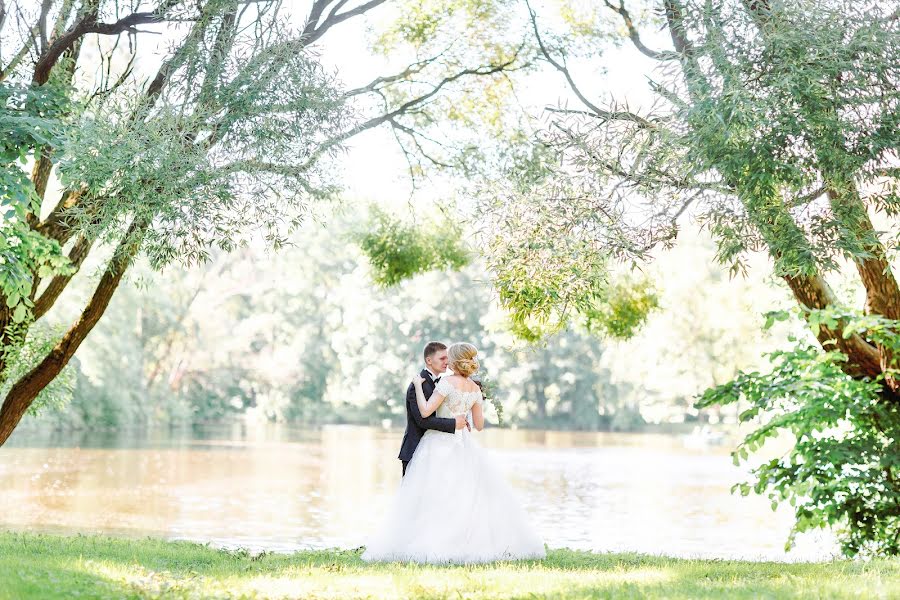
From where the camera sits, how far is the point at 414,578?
649cm

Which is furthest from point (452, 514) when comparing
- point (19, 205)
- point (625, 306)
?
point (625, 306)

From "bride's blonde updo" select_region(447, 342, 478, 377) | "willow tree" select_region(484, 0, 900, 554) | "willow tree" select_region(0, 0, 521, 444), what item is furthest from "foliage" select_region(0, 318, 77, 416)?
"willow tree" select_region(484, 0, 900, 554)

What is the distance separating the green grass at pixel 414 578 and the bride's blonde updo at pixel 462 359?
142 cm

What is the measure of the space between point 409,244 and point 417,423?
6.44 metres

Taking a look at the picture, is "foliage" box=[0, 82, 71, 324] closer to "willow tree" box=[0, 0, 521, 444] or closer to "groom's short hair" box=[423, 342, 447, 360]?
"willow tree" box=[0, 0, 521, 444]

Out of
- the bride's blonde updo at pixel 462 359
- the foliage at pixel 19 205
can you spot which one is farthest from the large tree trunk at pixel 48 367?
the bride's blonde updo at pixel 462 359

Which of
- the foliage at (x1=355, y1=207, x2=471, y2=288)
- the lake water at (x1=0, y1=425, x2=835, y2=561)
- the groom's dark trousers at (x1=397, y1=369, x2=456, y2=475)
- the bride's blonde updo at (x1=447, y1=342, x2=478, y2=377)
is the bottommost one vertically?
the lake water at (x1=0, y1=425, x2=835, y2=561)

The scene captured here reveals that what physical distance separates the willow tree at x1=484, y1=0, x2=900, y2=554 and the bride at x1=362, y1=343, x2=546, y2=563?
1287mm

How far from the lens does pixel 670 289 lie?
3969 centimetres

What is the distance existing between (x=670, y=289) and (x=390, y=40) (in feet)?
91.8

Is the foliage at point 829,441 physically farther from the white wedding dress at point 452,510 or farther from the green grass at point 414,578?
the white wedding dress at point 452,510

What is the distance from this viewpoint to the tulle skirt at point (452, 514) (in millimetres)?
7625

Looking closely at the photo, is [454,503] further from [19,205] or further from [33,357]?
[33,357]

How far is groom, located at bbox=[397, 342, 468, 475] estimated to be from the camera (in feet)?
25.8
